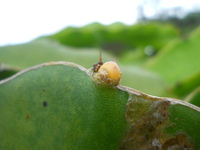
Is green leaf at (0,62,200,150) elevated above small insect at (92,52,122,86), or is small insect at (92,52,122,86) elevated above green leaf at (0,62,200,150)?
small insect at (92,52,122,86)

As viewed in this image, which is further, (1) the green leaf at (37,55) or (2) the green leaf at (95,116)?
(1) the green leaf at (37,55)

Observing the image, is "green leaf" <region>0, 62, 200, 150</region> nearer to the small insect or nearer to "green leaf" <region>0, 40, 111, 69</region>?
the small insect

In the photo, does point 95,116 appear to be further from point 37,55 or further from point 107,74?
point 37,55

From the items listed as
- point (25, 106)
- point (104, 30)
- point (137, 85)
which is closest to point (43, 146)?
point (25, 106)

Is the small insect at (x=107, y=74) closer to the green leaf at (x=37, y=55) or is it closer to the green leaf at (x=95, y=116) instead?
the green leaf at (x=95, y=116)

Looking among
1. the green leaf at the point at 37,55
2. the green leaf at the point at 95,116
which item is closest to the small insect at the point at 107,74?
the green leaf at the point at 95,116

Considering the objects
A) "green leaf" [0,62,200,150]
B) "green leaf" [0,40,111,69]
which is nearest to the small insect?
"green leaf" [0,62,200,150]

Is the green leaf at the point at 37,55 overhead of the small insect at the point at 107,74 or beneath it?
beneath

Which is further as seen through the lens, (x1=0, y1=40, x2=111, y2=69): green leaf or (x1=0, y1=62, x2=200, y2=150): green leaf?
(x1=0, y1=40, x2=111, y2=69): green leaf

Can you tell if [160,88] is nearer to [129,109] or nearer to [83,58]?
[83,58]
